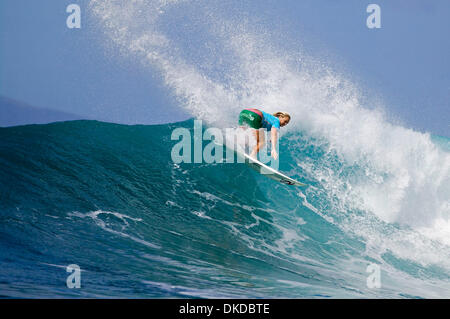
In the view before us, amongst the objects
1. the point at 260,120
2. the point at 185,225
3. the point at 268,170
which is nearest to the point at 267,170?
the point at 268,170

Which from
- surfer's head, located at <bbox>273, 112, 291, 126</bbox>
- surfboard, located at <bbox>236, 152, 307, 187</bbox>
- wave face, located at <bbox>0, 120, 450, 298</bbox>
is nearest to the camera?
wave face, located at <bbox>0, 120, 450, 298</bbox>

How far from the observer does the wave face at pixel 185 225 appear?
152 inches

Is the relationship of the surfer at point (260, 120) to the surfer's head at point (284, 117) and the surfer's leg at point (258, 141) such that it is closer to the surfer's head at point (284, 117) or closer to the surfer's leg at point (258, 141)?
the surfer's head at point (284, 117)

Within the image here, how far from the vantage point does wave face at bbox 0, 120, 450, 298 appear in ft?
12.7

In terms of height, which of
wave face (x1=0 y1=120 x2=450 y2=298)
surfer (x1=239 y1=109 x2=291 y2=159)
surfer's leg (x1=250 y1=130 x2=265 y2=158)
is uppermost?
surfer (x1=239 y1=109 x2=291 y2=159)

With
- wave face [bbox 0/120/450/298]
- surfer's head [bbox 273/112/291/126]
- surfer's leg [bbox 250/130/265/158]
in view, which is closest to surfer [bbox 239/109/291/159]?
surfer's head [bbox 273/112/291/126]

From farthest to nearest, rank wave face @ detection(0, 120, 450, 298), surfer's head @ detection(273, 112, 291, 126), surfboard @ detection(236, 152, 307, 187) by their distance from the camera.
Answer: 1. surfer's head @ detection(273, 112, 291, 126)
2. surfboard @ detection(236, 152, 307, 187)
3. wave face @ detection(0, 120, 450, 298)

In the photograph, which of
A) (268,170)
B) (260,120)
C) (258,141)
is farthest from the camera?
(258,141)

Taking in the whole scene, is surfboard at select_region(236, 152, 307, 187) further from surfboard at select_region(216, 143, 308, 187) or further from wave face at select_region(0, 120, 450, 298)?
wave face at select_region(0, 120, 450, 298)

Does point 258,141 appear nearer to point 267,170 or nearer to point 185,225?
point 267,170

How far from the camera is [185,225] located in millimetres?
5922

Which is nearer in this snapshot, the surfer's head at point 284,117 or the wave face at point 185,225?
the wave face at point 185,225

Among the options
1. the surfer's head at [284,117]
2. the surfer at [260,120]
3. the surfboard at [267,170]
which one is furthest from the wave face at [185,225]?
the surfer's head at [284,117]

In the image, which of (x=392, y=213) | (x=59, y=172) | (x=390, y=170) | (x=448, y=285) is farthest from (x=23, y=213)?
(x=390, y=170)
